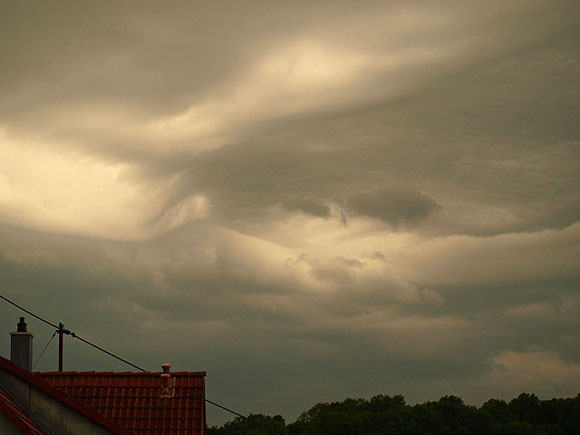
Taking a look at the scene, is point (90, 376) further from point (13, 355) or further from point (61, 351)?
point (61, 351)

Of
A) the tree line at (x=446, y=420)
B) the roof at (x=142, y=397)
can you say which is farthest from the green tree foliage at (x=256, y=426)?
the roof at (x=142, y=397)

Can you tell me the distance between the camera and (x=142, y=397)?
2269 cm

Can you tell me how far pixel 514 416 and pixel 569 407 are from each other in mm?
9929

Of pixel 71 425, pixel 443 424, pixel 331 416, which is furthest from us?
pixel 331 416

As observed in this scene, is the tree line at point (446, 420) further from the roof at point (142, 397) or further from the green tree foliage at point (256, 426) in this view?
the roof at point (142, 397)

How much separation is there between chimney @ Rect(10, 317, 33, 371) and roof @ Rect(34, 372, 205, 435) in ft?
3.08

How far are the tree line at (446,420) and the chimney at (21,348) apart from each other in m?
111

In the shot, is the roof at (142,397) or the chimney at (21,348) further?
the chimney at (21,348)

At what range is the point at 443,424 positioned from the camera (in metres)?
137

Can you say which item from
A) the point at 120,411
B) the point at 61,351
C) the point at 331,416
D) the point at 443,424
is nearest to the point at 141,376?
the point at 120,411

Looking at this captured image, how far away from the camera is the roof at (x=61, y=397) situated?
19234 millimetres

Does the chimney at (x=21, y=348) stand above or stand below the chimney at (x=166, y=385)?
above

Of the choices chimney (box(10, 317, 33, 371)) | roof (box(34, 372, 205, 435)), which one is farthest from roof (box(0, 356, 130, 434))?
chimney (box(10, 317, 33, 371))

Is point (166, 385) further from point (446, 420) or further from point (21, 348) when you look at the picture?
point (446, 420)
